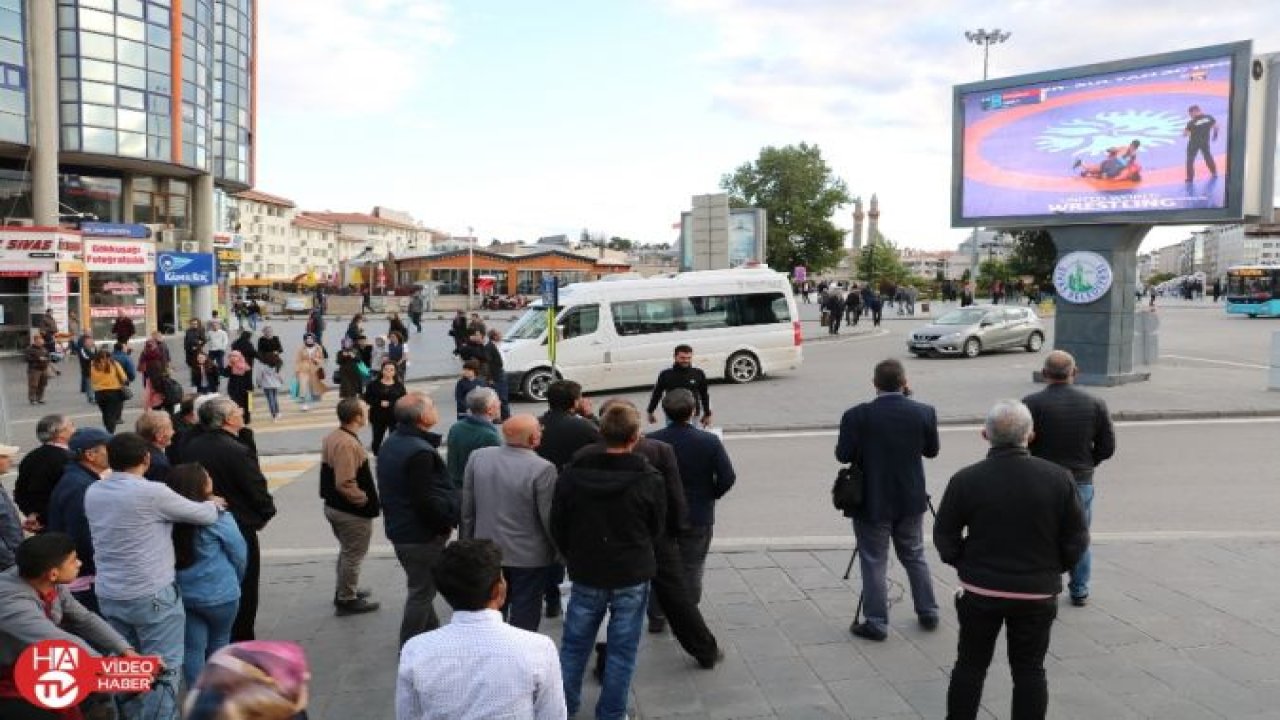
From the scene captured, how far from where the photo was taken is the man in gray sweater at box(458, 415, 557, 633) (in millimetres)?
4938

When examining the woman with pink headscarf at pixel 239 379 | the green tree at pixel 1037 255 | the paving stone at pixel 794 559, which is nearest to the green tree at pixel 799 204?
the green tree at pixel 1037 255

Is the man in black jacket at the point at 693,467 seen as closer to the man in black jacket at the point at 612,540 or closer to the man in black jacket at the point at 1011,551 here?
the man in black jacket at the point at 612,540

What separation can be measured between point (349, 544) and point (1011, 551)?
4367 millimetres

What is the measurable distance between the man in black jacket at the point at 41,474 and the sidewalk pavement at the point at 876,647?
163 cm

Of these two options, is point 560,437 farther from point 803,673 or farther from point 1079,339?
point 1079,339

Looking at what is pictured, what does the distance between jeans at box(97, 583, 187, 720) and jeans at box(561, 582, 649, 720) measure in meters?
1.88

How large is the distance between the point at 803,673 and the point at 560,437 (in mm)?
2068

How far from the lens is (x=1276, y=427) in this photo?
45.6 feet

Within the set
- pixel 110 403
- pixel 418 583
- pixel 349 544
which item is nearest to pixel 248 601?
pixel 349 544

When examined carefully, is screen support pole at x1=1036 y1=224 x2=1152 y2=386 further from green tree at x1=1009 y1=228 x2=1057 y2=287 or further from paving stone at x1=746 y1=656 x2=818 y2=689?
green tree at x1=1009 y1=228 x2=1057 y2=287

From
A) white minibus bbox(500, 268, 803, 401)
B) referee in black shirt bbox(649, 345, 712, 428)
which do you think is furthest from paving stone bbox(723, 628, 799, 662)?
white minibus bbox(500, 268, 803, 401)

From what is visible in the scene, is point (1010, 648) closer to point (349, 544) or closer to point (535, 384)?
point (349, 544)

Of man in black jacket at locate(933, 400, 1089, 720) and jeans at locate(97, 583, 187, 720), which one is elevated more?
man in black jacket at locate(933, 400, 1089, 720)

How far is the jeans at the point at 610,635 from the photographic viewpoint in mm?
4570
